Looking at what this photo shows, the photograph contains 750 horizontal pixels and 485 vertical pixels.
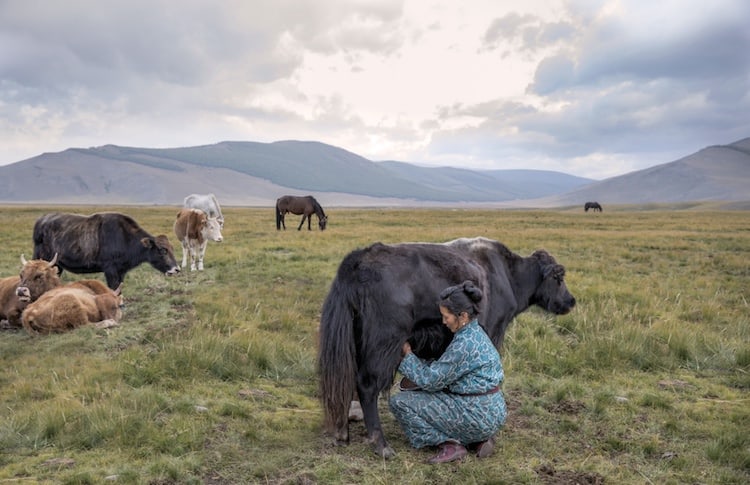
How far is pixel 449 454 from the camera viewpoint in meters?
4.51

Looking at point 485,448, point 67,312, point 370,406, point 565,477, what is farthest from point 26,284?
point 565,477

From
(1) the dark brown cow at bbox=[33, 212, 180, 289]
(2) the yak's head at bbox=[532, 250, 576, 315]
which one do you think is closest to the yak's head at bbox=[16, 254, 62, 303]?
(1) the dark brown cow at bbox=[33, 212, 180, 289]

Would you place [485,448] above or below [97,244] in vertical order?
below

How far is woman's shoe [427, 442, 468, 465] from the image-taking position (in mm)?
4473

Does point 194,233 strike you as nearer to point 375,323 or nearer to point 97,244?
point 97,244

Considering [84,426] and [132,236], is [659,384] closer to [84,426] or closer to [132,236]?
[84,426]

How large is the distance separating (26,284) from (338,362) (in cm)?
677

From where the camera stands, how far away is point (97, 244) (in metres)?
11.1

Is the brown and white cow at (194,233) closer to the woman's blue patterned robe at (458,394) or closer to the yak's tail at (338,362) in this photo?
the yak's tail at (338,362)

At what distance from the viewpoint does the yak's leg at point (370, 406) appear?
470 centimetres

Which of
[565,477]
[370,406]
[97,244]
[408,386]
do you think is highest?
[97,244]

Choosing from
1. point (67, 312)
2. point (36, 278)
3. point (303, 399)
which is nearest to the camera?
point (303, 399)

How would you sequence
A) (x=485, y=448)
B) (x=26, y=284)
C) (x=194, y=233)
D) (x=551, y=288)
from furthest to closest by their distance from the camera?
(x=194, y=233) < (x=26, y=284) < (x=551, y=288) < (x=485, y=448)

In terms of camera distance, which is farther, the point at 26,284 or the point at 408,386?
the point at 26,284
